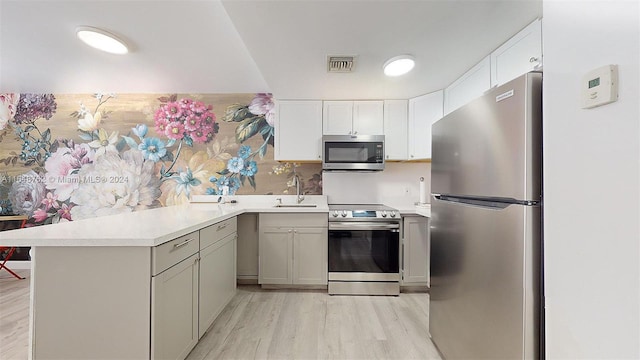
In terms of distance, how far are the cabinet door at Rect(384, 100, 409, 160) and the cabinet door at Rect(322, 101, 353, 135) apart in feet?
1.41

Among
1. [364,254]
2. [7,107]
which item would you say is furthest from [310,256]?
[7,107]

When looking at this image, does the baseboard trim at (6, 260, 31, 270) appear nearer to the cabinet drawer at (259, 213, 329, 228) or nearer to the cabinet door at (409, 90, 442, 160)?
the cabinet drawer at (259, 213, 329, 228)

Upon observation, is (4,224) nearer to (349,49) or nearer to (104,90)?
(104,90)

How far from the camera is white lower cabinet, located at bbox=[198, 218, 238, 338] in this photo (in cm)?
185

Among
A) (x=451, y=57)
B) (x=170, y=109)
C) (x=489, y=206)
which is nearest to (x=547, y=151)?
(x=489, y=206)

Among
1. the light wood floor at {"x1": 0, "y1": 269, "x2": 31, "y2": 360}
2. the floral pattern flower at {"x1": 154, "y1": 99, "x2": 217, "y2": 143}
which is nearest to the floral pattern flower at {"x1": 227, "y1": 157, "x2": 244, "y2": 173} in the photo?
the floral pattern flower at {"x1": 154, "y1": 99, "x2": 217, "y2": 143}

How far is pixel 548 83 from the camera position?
0.93m

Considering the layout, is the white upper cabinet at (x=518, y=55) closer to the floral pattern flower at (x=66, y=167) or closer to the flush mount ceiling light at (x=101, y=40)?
the flush mount ceiling light at (x=101, y=40)

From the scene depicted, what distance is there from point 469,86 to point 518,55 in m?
0.60

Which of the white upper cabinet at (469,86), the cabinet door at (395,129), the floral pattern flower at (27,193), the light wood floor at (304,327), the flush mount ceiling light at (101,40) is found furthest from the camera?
the floral pattern flower at (27,193)

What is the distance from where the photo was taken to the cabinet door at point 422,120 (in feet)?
9.61

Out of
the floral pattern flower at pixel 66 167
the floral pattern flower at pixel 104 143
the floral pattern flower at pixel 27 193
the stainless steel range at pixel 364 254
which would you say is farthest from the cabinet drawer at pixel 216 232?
the floral pattern flower at pixel 27 193

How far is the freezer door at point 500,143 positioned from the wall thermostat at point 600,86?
0.83ft

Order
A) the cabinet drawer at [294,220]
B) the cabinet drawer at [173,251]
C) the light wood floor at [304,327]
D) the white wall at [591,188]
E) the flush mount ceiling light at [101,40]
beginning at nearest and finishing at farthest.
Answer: the white wall at [591,188], the cabinet drawer at [173,251], the light wood floor at [304,327], the flush mount ceiling light at [101,40], the cabinet drawer at [294,220]
